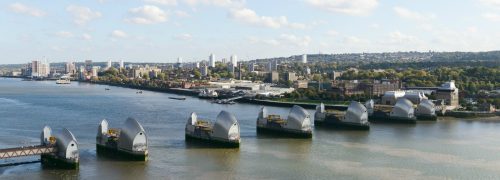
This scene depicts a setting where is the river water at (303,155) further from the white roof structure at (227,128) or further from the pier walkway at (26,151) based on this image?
the white roof structure at (227,128)

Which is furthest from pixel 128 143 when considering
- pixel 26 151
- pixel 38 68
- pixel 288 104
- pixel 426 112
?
pixel 38 68

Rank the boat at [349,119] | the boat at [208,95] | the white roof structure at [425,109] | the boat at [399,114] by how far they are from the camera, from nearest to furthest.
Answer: the boat at [349,119]
the boat at [399,114]
the white roof structure at [425,109]
the boat at [208,95]

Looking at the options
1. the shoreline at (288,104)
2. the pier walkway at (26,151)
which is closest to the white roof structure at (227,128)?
the pier walkway at (26,151)

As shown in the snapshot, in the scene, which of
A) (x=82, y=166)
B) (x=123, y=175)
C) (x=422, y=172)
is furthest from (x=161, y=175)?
(x=422, y=172)

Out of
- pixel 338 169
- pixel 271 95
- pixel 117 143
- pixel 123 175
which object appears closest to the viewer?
pixel 123 175

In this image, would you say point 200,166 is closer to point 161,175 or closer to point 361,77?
point 161,175

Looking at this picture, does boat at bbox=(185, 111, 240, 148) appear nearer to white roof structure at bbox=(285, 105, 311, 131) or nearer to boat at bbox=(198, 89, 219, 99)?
white roof structure at bbox=(285, 105, 311, 131)

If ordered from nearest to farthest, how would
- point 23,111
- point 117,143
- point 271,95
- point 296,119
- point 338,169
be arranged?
point 338,169 < point 117,143 < point 296,119 < point 23,111 < point 271,95

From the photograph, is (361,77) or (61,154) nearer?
(61,154)
